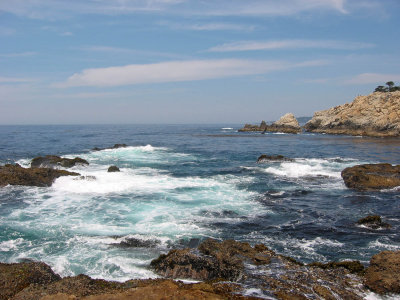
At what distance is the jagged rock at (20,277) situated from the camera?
7278 millimetres

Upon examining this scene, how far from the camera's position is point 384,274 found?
835 cm

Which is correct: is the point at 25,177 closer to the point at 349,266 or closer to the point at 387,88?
the point at 349,266

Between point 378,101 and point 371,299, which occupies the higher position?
point 378,101

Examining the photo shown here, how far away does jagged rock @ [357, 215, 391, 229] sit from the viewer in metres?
13.7

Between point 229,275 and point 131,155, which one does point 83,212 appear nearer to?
point 229,275

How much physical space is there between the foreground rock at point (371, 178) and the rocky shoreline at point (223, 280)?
1352 cm

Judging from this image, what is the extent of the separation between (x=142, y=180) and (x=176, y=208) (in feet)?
27.1

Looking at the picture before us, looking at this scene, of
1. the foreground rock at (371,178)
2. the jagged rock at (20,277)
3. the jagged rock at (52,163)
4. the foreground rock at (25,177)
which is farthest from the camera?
the jagged rock at (52,163)

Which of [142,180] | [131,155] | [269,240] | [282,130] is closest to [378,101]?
[282,130]

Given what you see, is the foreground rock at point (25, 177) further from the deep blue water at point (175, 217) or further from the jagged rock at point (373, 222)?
the jagged rock at point (373, 222)

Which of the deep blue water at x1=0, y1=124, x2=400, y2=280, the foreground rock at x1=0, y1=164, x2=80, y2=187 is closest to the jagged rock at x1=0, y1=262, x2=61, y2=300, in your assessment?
the deep blue water at x1=0, y1=124, x2=400, y2=280

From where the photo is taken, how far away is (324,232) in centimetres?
1342

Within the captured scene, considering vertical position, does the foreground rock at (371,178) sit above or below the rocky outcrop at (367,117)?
below

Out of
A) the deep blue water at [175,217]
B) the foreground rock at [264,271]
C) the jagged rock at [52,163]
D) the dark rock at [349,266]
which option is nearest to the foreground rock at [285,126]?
the deep blue water at [175,217]
